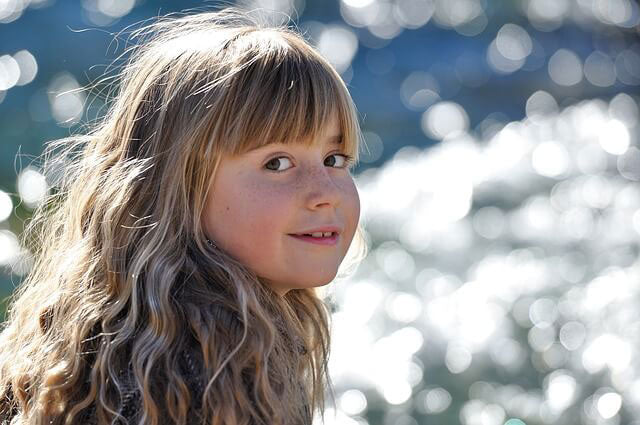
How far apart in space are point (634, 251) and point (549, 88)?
1.77 metres

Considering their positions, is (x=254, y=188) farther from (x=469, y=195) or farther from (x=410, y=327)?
(x=469, y=195)

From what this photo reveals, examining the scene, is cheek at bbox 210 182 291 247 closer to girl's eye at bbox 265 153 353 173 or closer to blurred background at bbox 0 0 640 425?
girl's eye at bbox 265 153 353 173

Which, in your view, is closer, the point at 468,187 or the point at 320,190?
the point at 320,190

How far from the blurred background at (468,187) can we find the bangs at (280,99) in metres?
1.42

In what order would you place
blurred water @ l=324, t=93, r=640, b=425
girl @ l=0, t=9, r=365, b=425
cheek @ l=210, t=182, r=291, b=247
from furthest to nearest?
blurred water @ l=324, t=93, r=640, b=425 → cheek @ l=210, t=182, r=291, b=247 → girl @ l=0, t=9, r=365, b=425

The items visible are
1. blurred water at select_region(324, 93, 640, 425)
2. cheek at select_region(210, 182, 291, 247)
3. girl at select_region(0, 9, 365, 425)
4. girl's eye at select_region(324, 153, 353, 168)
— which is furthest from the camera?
blurred water at select_region(324, 93, 640, 425)

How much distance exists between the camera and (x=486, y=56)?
6570 mm

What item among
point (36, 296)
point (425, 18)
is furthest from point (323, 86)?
point (425, 18)

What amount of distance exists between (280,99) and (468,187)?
371 centimetres

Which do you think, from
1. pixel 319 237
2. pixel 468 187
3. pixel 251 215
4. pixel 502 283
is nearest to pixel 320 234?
pixel 319 237

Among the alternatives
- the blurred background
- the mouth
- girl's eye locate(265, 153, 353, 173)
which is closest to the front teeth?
the mouth

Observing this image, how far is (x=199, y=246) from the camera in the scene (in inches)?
64.2

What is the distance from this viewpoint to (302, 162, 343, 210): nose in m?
1.65

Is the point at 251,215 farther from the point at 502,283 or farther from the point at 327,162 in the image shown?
the point at 502,283
